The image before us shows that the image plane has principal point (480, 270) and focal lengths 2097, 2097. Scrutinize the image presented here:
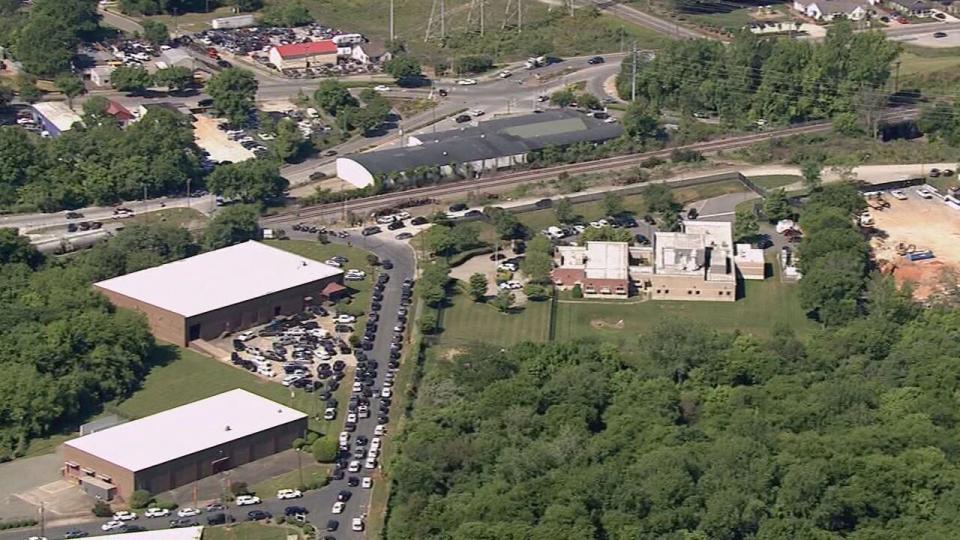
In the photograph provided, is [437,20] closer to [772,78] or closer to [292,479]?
[772,78]

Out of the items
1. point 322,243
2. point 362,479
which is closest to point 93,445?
point 362,479

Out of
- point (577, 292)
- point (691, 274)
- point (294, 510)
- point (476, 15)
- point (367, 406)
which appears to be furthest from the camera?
point (476, 15)

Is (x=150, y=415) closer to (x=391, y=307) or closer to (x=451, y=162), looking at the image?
(x=391, y=307)

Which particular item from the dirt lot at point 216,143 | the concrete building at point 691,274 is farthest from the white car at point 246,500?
the dirt lot at point 216,143

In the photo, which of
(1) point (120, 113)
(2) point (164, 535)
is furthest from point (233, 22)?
(2) point (164, 535)

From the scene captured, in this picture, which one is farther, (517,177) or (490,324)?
(517,177)

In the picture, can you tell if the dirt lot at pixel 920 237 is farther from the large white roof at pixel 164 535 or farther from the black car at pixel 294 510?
the large white roof at pixel 164 535

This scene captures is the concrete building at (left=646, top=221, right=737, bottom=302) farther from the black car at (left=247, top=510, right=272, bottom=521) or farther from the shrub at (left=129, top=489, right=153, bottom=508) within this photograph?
the shrub at (left=129, top=489, right=153, bottom=508)
